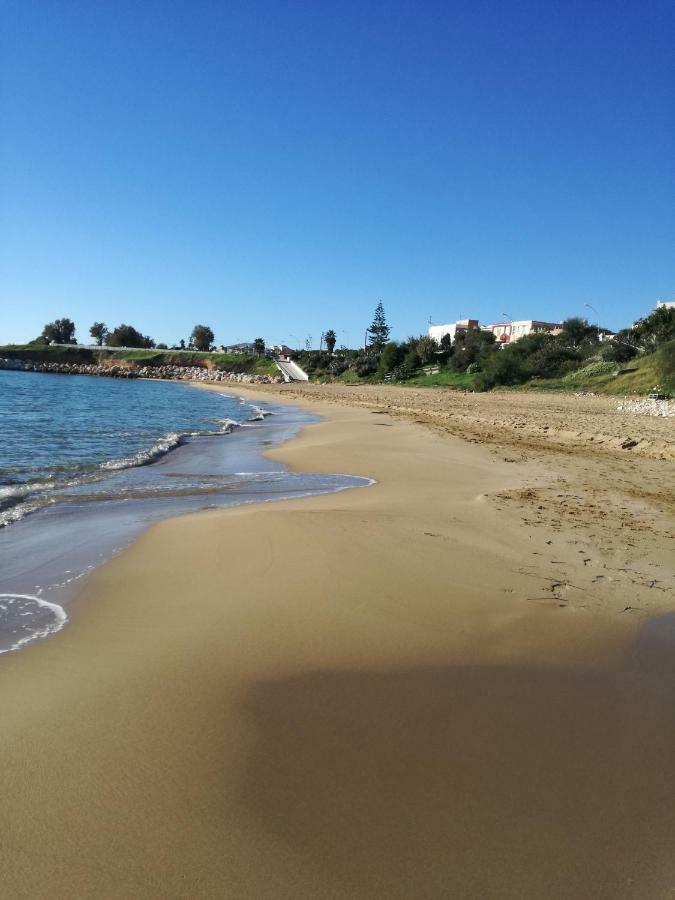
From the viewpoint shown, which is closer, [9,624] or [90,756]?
[90,756]

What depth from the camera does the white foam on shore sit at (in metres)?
3.93

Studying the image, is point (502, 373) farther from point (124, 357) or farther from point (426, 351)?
point (124, 357)

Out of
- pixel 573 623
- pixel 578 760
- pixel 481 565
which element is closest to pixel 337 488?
pixel 481 565

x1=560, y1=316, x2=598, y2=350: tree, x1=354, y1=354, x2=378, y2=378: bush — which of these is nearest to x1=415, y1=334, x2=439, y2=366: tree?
x1=354, y1=354, x2=378, y2=378: bush

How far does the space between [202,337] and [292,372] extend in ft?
215

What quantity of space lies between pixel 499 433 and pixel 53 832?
16.3 m

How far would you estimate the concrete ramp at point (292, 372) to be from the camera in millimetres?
78500

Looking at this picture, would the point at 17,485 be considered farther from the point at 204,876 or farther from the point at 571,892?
the point at 571,892

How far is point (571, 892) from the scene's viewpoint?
2.03m

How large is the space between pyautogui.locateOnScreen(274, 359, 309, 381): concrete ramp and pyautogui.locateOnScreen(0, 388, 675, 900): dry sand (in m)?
72.2

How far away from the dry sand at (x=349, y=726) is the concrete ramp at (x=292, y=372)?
72211mm

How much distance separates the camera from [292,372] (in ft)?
274

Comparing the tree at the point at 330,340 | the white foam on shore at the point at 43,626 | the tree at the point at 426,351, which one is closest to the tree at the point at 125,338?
the tree at the point at 330,340

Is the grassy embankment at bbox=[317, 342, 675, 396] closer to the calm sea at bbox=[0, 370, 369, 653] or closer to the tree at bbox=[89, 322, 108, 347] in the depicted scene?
the calm sea at bbox=[0, 370, 369, 653]
